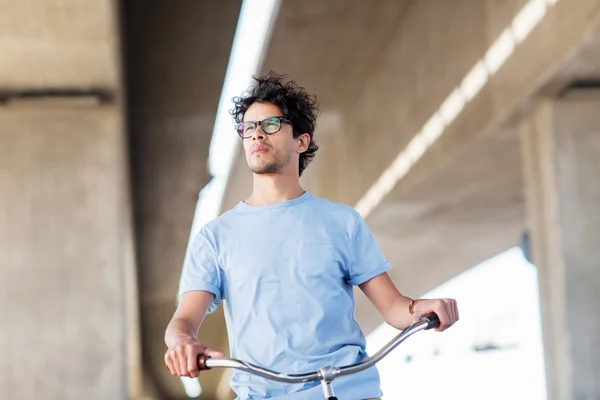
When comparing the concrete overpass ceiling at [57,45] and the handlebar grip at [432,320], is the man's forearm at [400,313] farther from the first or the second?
the concrete overpass ceiling at [57,45]

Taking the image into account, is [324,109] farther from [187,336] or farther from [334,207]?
[187,336]

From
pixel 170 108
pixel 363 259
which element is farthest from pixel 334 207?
pixel 170 108

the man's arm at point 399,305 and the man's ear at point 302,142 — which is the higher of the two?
the man's ear at point 302,142

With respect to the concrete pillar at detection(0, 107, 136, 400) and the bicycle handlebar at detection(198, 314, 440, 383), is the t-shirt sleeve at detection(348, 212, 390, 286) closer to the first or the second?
the bicycle handlebar at detection(198, 314, 440, 383)

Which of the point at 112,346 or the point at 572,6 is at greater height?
the point at 572,6

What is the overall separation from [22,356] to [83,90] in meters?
2.60

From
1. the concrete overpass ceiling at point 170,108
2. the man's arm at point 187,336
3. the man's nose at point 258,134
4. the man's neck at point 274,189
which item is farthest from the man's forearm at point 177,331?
the concrete overpass ceiling at point 170,108

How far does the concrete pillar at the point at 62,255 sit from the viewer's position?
30.3 feet

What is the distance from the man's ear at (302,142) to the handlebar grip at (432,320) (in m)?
0.64

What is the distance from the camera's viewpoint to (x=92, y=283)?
9406mm

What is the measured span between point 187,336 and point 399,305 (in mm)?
636

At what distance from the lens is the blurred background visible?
8656mm

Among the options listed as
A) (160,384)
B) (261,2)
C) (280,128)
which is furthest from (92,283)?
(160,384)

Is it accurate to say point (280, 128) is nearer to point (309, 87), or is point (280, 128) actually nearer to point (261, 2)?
point (261, 2)
